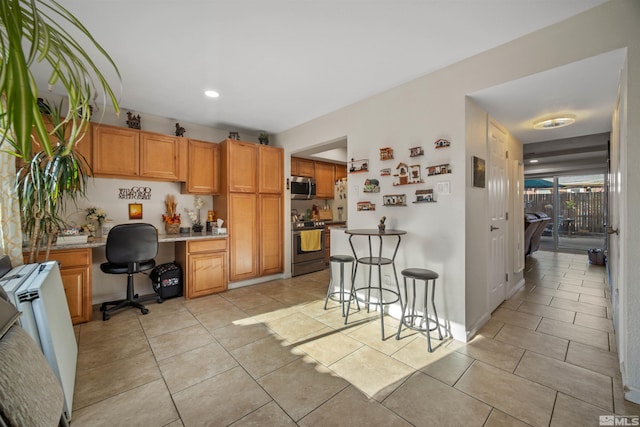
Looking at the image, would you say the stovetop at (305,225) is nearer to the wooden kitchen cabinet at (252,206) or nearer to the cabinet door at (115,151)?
the wooden kitchen cabinet at (252,206)

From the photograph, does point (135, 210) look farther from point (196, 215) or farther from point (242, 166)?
point (242, 166)

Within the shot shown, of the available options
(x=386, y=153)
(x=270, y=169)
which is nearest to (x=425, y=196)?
(x=386, y=153)

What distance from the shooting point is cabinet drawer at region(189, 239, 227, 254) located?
3672mm

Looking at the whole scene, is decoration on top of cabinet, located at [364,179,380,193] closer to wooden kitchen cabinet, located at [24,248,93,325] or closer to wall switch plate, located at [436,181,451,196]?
wall switch plate, located at [436,181,451,196]

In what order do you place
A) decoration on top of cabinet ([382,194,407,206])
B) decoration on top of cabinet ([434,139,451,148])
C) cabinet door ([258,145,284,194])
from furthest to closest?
cabinet door ([258,145,284,194]) < decoration on top of cabinet ([382,194,407,206]) < decoration on top of cabinet ([434,139,451,148])

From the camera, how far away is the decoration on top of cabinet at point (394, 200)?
2.89 m

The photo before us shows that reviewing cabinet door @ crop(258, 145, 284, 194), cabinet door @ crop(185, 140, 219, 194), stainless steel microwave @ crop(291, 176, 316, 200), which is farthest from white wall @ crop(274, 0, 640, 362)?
cabinet door @ crop(185, 140, 219, 194)

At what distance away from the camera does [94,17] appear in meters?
1.93

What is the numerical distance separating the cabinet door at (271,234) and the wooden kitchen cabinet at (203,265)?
2.19 feet

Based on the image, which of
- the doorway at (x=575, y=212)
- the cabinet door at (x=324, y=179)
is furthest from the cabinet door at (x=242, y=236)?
the doorway at (x=575, y=212)

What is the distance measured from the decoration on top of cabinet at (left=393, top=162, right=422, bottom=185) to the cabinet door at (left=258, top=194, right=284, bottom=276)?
2.26 m

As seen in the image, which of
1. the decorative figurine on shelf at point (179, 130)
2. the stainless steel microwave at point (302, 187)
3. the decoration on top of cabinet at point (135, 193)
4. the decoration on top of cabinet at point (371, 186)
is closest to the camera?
the decoration on top of cabinet at point (371, 186)

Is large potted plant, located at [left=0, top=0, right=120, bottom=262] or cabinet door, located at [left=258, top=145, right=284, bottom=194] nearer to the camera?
large potted plant, located at [left=0, top=0, right=120, bottom=262]

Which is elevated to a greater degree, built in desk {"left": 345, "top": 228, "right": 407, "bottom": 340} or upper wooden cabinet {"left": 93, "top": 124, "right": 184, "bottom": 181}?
upper wooden cabinet {"left": 93, "top": 124, "right": 184, "bottom": 181}
